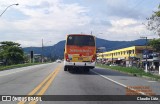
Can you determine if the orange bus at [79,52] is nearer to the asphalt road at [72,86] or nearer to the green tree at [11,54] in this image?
the asphalt road at [72,86]

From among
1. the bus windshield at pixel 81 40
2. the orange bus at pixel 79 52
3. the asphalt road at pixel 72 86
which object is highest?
the bus windshield at pixel 81 40

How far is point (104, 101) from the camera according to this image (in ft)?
44.0

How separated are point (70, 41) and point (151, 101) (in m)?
20.8

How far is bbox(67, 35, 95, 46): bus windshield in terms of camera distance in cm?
3394

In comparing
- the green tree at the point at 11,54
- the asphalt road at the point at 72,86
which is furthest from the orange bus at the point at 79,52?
the green tree at the point at 11,54

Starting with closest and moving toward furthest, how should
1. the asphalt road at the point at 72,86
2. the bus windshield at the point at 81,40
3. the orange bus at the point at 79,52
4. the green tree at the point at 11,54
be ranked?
the asphalt road at the point at 72,86
the orange bus at the point at 79,52
the bus windshield at the point at 81,40
the green tree at the point at 11,54

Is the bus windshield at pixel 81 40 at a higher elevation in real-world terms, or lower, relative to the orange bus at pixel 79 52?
higher

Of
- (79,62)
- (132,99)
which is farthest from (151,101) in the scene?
(79,62)

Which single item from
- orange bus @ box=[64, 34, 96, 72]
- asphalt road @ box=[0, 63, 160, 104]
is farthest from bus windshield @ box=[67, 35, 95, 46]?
asphalt road @ box=[0, 63, 160, 104]

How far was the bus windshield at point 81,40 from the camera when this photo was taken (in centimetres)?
3394

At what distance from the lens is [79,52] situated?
110ft

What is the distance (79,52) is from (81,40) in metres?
1.25

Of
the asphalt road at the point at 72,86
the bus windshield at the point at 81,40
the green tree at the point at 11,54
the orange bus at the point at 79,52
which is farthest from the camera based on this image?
the green tree at the point at 11,54

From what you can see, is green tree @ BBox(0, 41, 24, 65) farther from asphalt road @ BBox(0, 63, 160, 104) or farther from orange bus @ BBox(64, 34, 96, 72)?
asphalt road @ BBox(0, 63, 160, 104)
